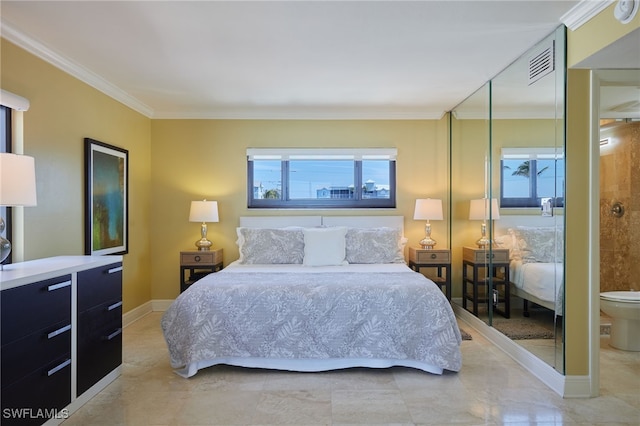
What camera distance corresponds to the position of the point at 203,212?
15.5 ft

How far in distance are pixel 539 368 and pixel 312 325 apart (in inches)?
69.7

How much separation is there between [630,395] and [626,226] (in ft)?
6.20

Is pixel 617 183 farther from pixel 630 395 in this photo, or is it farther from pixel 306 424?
pixel 306 424

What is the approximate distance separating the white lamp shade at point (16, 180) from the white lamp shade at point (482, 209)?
12.3 feet

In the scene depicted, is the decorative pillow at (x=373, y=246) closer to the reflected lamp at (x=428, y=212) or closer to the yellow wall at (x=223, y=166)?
the reflected lamp at (x=428, y=212)

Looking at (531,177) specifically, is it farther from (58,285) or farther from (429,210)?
(58,285)

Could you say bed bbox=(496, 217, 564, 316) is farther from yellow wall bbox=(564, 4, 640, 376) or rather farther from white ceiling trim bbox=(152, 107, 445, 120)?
white ceiling trim bbox=(152, 107, 445, 120)

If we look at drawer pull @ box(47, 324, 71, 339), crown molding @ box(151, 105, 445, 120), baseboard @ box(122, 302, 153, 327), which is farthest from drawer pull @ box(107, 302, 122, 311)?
crown molding @ box(151, 105, 445, 120)

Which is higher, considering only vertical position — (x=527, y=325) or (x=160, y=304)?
(x=527, y=325)

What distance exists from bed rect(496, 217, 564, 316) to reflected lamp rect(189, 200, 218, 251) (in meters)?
3.21

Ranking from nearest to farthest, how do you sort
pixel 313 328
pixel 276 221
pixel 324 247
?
pixel 313 328 → pixel 324 247 → pixel 276 221

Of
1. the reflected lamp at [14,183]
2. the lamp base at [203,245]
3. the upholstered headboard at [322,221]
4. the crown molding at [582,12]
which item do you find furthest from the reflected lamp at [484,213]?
the reflected lamp at [14,183]

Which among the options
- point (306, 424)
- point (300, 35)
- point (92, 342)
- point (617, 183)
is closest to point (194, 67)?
point (300, 35)

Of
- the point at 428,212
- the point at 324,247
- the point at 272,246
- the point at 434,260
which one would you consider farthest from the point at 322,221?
the point at 434,260
